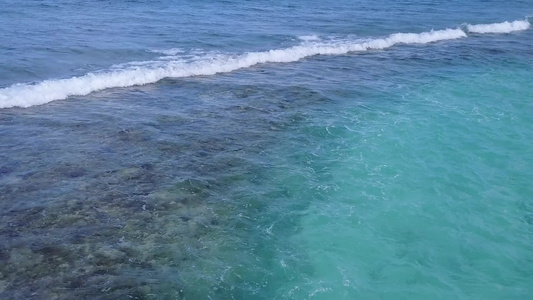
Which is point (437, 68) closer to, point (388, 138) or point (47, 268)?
point (388, 138)

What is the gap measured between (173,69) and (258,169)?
452 inches

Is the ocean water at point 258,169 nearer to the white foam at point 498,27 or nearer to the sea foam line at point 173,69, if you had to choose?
the sea foam line at point 173,69

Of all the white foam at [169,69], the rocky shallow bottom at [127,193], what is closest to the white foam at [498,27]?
the white foam at [169,69]

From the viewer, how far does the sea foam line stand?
21375mm

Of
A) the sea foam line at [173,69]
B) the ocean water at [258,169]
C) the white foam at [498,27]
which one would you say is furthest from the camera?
the white foam at [498,27]

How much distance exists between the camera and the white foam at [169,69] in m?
21.4

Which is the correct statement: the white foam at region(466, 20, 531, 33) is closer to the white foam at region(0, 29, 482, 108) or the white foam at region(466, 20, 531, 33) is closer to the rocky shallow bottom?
the white foam at region(0, 29, 482, 108)

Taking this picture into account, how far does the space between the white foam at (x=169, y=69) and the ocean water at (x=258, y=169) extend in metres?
0.13

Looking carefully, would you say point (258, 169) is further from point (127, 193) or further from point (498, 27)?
point (498, 27)

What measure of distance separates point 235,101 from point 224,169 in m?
6.47

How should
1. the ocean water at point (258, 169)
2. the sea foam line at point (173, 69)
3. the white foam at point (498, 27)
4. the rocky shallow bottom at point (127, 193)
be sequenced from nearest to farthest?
the rocky shallow bottom at point (127, 193)
the ocean water at point (258, 169)
the sea foam line at point (173, 69)
the white foam at point (498, 27)

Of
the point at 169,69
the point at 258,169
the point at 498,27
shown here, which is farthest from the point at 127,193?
the point at 498,27

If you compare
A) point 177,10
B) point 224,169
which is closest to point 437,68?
point 224,169

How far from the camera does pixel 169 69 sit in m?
25.3
